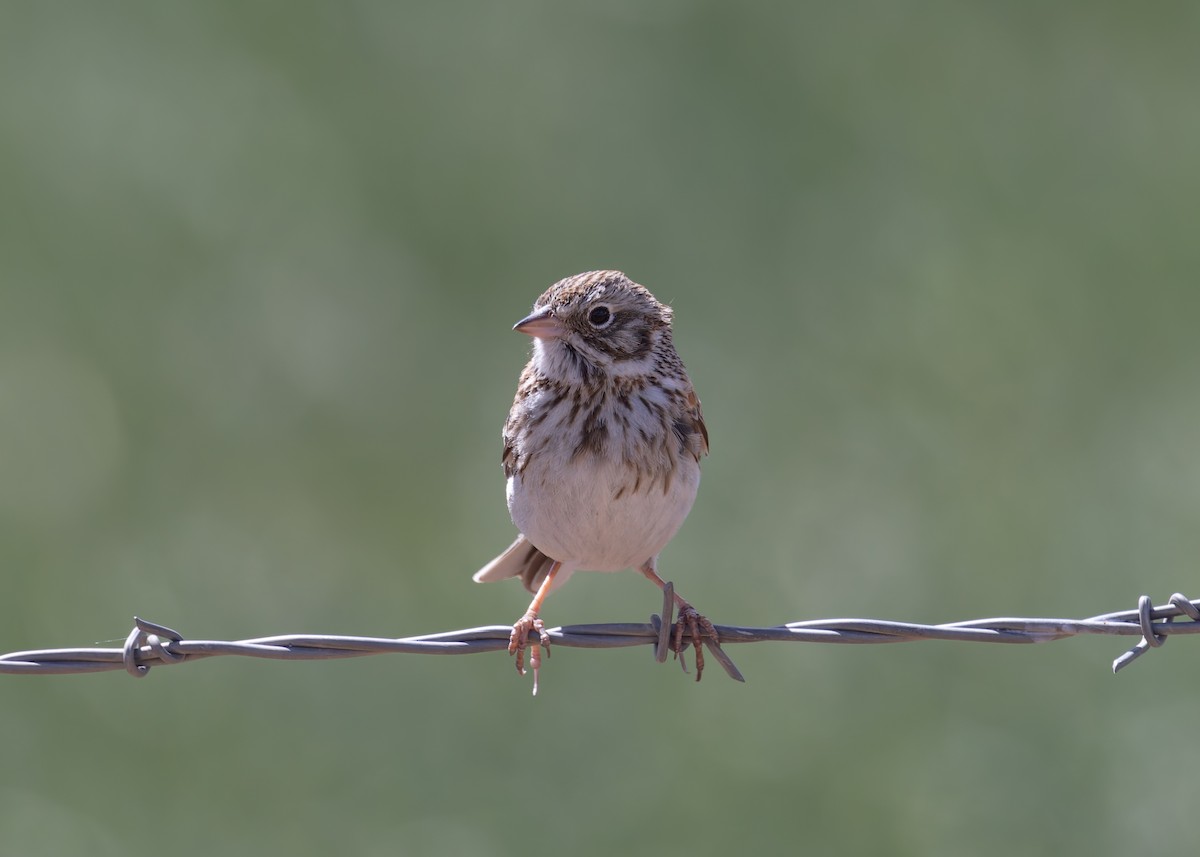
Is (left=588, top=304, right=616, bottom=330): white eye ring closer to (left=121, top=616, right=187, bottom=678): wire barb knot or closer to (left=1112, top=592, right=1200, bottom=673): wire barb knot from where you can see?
(left=121, top=616, right=187, bottom=678): wire barb knot

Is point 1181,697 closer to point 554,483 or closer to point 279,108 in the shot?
point 554,483

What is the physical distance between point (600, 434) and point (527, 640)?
→ 960 mm

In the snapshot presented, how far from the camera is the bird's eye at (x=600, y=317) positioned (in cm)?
638

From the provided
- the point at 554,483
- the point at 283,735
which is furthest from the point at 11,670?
the point at 283,735

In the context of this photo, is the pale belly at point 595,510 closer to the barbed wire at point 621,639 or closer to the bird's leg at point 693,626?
the bird's leg at point 693,626

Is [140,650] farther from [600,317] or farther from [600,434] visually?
[600,317]

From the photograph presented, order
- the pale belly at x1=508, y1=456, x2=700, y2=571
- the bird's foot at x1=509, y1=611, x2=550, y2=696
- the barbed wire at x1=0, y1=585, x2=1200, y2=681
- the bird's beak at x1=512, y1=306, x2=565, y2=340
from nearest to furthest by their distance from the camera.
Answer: the barbed wire at x1=0, y1=585, x2=1200, y2=681
the bird's foot at x1=509, y1=611, x2=550, y2=696
the pale belly at x1=508, y1=456, x2=700, y2=571
the bird's beak at x1=512, y1=306, x2=565, y2=340

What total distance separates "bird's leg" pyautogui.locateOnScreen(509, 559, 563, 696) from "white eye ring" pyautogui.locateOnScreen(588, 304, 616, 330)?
1095 mm

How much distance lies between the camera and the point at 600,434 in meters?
6.15

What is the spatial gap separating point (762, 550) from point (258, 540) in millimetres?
3727

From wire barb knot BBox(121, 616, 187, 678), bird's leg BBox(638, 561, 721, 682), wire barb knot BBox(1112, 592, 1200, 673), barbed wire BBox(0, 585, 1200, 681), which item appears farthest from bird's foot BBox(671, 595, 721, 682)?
wire barb knot BBox(121, 616, 187, 678)

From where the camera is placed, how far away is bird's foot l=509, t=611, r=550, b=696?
5.36 meters

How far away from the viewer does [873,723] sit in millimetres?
10531

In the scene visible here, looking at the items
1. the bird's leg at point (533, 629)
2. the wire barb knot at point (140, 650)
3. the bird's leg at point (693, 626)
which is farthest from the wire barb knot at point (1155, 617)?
the wire barb knot at point (140, 650)
